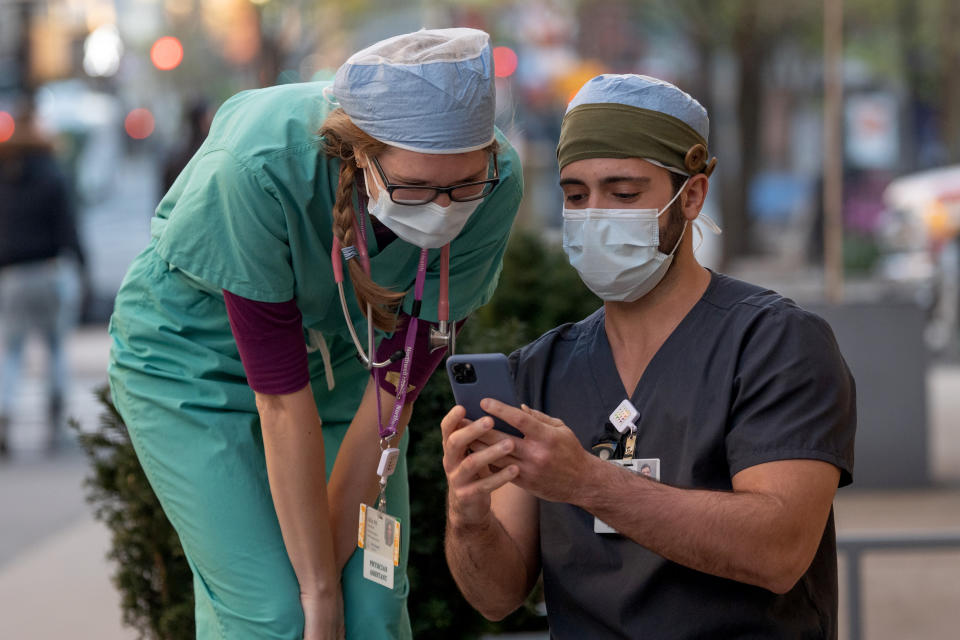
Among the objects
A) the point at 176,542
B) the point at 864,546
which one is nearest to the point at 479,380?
the point at 176,542

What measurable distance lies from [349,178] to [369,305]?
0.81 ft

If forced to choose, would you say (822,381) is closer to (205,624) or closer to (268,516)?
Result: (268,516)

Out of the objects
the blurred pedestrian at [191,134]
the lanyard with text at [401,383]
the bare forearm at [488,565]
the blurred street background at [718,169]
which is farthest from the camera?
the blurred pedestrian at [191,134]

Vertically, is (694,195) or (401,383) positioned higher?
(694,195)

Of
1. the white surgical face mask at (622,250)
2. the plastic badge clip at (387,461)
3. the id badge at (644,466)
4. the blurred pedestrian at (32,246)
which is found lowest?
the blurred pedestrian at (32,246)

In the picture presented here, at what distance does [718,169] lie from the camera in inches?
873

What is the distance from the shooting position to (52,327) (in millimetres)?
8422

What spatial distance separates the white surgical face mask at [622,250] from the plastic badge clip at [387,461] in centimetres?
51

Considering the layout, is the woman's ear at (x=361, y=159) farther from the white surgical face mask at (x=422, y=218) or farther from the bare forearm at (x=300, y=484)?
the bare forearm at (x=300, y=484)

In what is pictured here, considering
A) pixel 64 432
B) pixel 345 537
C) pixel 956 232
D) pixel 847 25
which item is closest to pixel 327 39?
pixel 847 25

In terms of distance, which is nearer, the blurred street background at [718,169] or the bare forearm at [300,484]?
the bare forearm at [300,484]

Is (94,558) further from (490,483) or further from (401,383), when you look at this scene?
(490,483)

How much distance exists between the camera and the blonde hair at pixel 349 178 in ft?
7.99

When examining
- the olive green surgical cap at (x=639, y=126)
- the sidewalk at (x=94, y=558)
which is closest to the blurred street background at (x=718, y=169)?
the sidewalk at (x=94, y=558)
